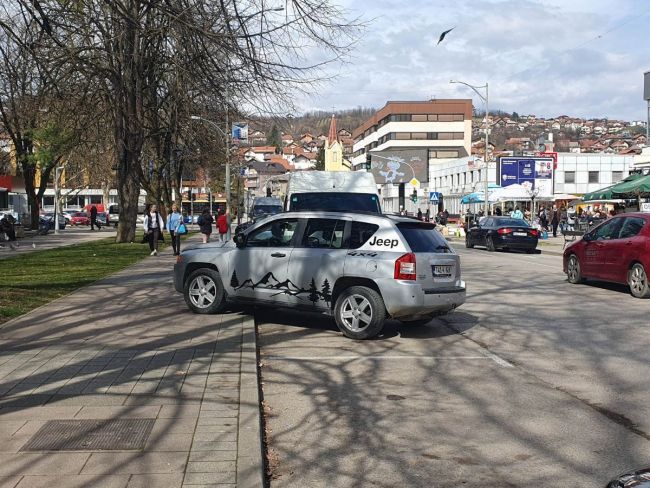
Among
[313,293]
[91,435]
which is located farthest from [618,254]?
[91,435]

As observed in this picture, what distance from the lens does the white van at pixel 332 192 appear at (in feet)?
53.9

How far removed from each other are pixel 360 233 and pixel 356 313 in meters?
1.07

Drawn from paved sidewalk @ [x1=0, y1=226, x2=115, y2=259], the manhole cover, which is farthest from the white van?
paved sidewalk @ [x1=0, y1=226, x2=115, y2=259]

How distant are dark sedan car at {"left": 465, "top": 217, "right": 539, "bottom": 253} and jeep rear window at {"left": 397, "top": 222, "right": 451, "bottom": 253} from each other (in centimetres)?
2003

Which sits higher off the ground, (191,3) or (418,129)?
(418,129)

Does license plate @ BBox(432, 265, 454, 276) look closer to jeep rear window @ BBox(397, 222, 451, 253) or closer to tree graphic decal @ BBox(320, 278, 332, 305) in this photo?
jeep rear window @ BBox(397, 222, 451, 253)

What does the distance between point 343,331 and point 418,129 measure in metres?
113

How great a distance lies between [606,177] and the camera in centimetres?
7262

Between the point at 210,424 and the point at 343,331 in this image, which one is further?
the point at 343,331

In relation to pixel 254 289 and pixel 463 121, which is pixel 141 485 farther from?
pixel 463 121

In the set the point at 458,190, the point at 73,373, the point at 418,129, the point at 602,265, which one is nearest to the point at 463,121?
the point at 418,129

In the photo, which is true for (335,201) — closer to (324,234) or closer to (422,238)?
(324,234)

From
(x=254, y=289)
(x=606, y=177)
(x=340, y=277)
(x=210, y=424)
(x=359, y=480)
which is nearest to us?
(x=359, y=480)

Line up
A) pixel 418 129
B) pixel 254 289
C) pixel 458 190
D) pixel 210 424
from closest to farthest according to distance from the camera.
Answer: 1. pixel 210 424
2. pixel 254 289
3. pixel 458 190
4. pixel 418 129
